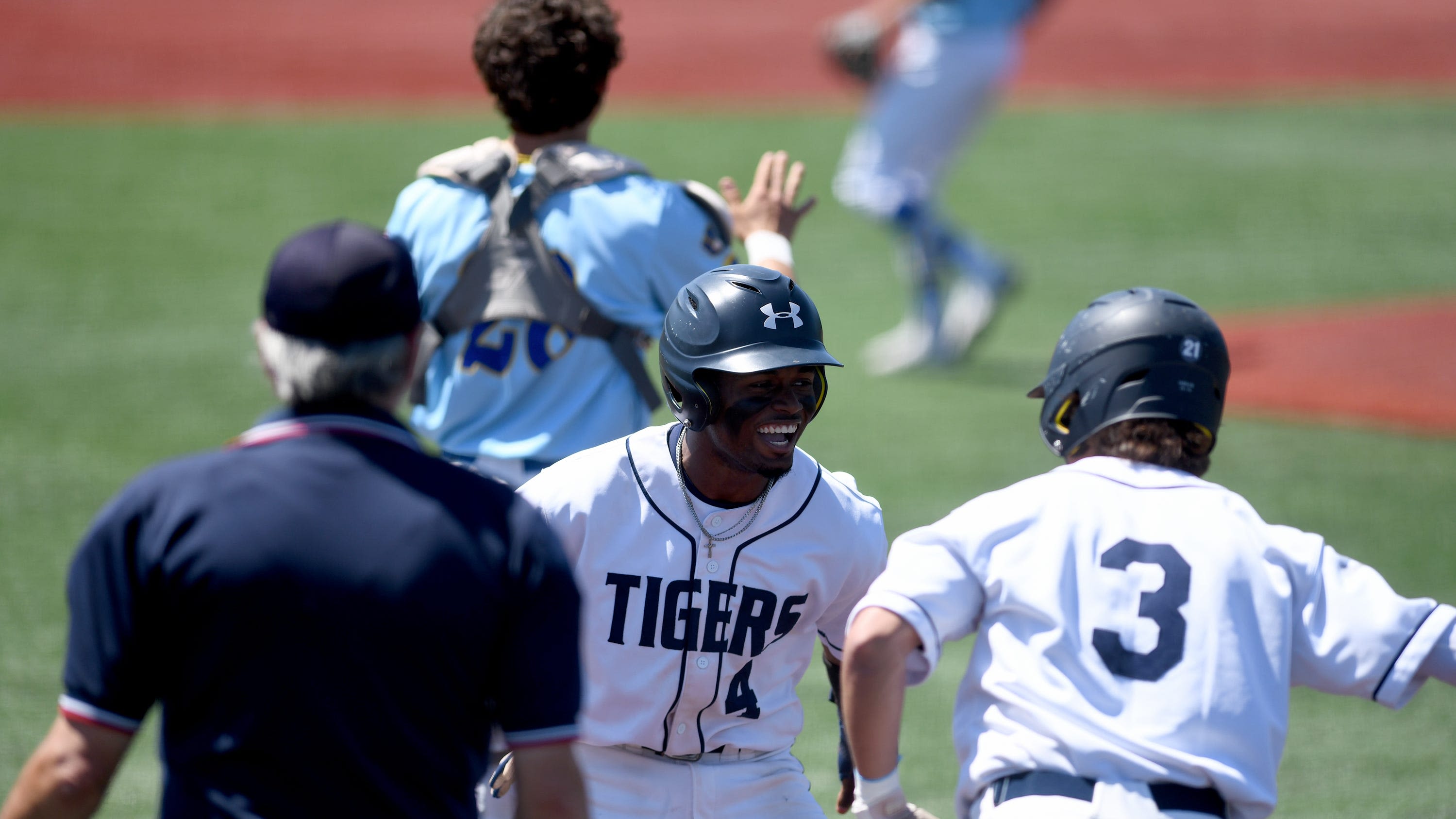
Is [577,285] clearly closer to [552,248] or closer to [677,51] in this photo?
[552,248]

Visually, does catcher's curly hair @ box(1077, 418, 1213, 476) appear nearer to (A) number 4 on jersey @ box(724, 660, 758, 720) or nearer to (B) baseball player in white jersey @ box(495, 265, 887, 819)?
(B) baseball player in white jersey @ box(495, 265, 887, 819)

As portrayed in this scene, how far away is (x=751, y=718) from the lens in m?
3.11

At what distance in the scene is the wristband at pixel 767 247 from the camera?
3.74 meters

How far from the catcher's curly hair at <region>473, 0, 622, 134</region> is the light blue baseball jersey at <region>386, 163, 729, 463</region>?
6.6 inches

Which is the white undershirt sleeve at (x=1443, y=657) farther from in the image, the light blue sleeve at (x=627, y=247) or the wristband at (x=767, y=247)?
the light blue sleeve at (x=627, y=247)

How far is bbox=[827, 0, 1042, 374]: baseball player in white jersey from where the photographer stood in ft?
32.7

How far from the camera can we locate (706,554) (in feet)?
9.85

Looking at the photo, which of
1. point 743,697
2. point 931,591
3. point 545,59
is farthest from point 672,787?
point 545,59

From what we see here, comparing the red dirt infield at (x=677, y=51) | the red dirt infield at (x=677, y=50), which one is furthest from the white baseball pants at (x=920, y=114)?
the red dirt infield at (x=677, y=50)

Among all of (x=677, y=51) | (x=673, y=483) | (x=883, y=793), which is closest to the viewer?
(x=883, y=793)

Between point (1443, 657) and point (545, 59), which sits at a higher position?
point (545, 59)

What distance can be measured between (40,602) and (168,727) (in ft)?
13.9

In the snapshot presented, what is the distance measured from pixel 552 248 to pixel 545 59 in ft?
1.54

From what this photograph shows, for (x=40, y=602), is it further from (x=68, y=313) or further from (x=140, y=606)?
(x=68, y=313)
